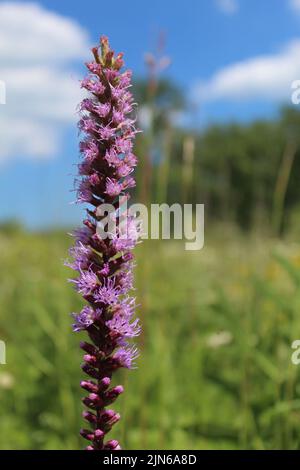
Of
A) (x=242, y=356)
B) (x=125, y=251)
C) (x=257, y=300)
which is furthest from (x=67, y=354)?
(x=125, y=251)

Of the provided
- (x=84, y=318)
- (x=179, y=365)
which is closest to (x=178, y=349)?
(x=179, y=365)

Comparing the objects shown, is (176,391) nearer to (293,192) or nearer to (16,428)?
(16,428)

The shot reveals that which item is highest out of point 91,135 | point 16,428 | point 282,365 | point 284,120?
point 284,120

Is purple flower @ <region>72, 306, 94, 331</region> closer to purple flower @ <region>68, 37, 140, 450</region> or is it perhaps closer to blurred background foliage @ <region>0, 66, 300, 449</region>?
purple flower @ <region>68, 37, 140, 450</region>

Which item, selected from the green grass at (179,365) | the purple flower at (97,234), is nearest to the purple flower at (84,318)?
the purple flower at (97,234)

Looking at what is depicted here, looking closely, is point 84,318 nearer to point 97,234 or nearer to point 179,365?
point 97,234

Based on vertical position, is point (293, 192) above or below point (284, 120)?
below
